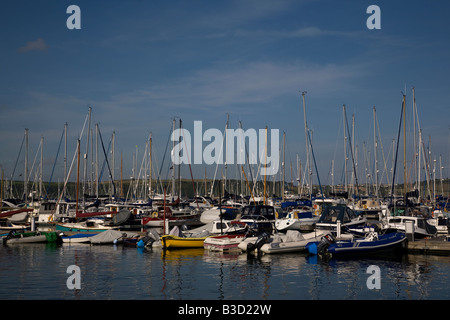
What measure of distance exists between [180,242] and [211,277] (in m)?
12.5

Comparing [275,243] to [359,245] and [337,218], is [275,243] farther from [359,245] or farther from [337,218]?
[337,218]

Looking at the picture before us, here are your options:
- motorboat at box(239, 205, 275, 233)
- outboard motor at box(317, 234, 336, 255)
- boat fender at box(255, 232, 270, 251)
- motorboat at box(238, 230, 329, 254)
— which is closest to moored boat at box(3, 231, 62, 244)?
motorboat at box(239, 205, 275, 233)

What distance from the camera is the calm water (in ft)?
74.3

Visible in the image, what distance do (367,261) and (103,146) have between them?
5417 cm

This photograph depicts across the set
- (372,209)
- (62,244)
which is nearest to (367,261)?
(62,244)

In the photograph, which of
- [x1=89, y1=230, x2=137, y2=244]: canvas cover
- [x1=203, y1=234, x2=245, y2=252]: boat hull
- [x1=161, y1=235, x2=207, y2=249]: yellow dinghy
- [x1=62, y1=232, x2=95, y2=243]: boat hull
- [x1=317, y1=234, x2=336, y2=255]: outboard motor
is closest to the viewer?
[x1=317, y1=234, x2=336, y2=255]: outboard motor

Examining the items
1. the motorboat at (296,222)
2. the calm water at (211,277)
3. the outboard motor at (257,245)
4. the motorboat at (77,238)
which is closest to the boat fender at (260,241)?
the outboard motor at (257,245)

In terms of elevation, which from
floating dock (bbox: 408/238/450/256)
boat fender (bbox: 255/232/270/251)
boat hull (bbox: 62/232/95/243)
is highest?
boat fender (bbox: 255/232/270/251)

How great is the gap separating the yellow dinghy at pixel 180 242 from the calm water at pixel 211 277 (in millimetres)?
936

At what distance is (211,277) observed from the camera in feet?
88.6

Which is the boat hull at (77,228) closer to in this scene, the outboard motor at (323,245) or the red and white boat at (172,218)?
the red and white boat at (172,218)

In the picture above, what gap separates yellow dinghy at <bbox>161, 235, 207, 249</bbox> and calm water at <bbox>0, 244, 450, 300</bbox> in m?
0.94

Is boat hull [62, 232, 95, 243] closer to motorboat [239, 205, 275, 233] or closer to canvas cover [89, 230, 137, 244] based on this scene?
canvas cover [89, 230, 137, 244]
